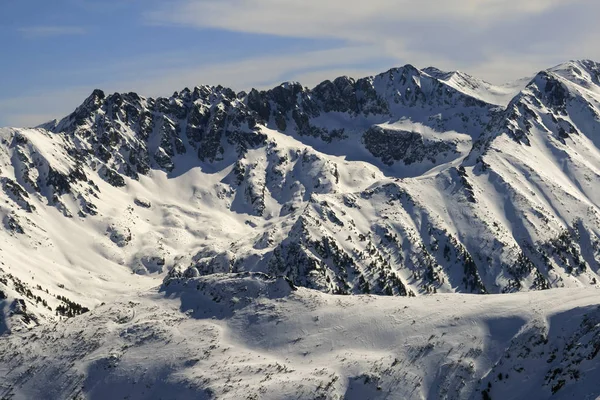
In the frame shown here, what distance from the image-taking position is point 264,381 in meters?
110

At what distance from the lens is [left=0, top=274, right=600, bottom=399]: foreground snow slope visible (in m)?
105

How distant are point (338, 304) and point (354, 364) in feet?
69.8

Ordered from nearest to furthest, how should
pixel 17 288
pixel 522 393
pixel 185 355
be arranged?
pixel 522 393 → pixel 185 355 → pixel 17 288

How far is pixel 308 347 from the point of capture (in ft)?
394

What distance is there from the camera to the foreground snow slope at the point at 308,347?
105 m

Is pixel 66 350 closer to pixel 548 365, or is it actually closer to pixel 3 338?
pixel 3 338

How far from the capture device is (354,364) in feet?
367

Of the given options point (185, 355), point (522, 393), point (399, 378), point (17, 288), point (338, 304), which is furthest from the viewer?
point (17, 288)

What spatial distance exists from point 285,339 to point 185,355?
61.2 ft

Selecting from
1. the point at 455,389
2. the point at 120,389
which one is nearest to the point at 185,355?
the point at 120,389

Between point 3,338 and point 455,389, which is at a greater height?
point 3,338

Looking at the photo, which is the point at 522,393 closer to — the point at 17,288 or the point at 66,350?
the point at 66,350

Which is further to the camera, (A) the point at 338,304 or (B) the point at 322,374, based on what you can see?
(A) the point at 338,304

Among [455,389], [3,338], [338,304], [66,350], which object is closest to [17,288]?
[3,338]
